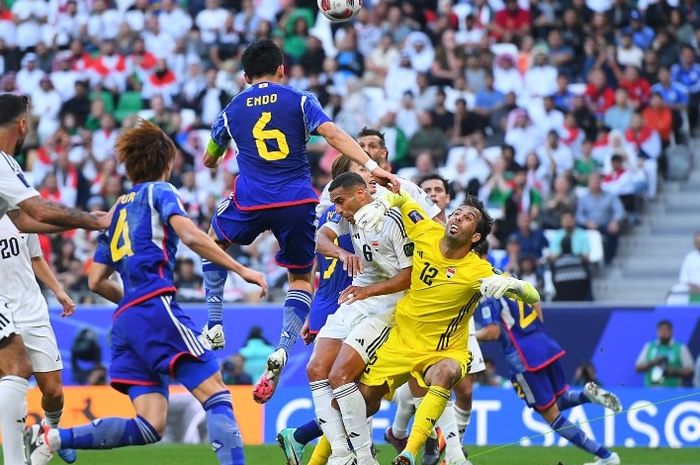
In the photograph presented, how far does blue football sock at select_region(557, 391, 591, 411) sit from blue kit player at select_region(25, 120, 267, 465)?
5.77m

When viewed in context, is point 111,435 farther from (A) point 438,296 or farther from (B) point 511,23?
(B) point 511,23

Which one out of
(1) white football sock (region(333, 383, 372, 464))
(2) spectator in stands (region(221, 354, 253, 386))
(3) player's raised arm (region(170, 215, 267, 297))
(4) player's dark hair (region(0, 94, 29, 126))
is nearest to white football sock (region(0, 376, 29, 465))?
(4) player's dark hair (region(0, 94, 29, 126))

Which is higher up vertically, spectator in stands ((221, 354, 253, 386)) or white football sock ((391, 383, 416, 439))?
white football sock ((391, 383, 416, 439))

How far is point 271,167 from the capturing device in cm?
1163

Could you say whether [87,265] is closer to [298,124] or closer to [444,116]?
A: [444,116]

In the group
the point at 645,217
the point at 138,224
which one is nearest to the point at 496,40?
the point at 645,217

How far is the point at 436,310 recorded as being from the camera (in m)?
11.1

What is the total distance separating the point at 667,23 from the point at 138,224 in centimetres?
1606

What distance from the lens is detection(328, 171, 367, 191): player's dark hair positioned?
11.1 m

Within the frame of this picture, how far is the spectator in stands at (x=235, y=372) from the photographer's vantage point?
734 inches

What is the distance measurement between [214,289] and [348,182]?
1.86 metres

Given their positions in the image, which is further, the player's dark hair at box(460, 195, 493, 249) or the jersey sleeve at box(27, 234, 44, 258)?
the jersey sleeve at box(27, 234, 44, 258)

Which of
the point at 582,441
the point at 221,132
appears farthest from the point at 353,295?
the point at 582,441

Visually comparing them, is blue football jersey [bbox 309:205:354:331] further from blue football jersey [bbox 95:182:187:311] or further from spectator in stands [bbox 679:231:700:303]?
spectator in stands [bbox 679:231:700:303]
